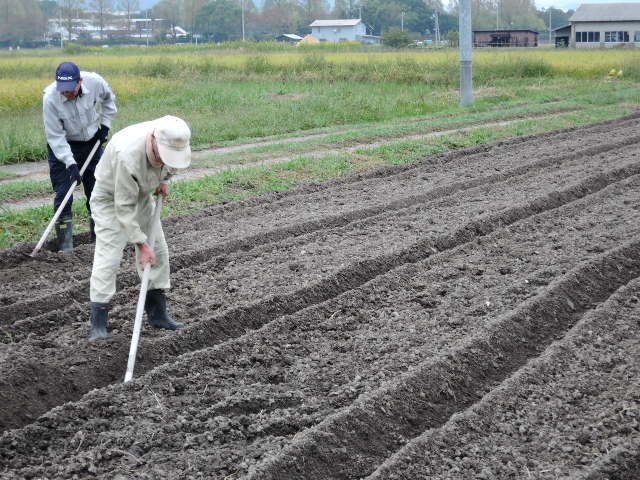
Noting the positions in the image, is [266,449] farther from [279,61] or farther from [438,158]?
[279,61]

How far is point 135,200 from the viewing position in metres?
5.55

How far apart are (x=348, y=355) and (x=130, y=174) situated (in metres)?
1.89

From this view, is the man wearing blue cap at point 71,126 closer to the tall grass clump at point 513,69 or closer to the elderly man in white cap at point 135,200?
the elderly man in white cap at point 135,200

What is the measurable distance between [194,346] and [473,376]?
6.55ft

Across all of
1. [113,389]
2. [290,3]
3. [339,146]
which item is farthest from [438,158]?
[290,3]

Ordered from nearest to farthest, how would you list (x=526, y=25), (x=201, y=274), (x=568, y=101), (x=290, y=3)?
(x=201, y=274) → (x=568, y=101) → (x=526, y=25) → (x=290, y=3)

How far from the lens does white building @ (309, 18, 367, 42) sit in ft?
317

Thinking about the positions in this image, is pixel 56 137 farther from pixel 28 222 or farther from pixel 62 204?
pixel 28 222

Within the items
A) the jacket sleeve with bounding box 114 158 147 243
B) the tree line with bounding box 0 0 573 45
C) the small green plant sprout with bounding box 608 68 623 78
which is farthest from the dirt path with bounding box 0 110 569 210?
the tree line with bounding box 0 0 573 45

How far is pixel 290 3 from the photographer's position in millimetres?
130500

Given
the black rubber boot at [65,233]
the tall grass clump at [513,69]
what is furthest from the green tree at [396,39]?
the black rubber boot at [65,233]

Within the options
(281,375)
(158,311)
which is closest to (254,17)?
(158,311)

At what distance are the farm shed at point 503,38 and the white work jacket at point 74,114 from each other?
179 feet

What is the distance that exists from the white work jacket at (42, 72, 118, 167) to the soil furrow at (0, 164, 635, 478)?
3332 mm
